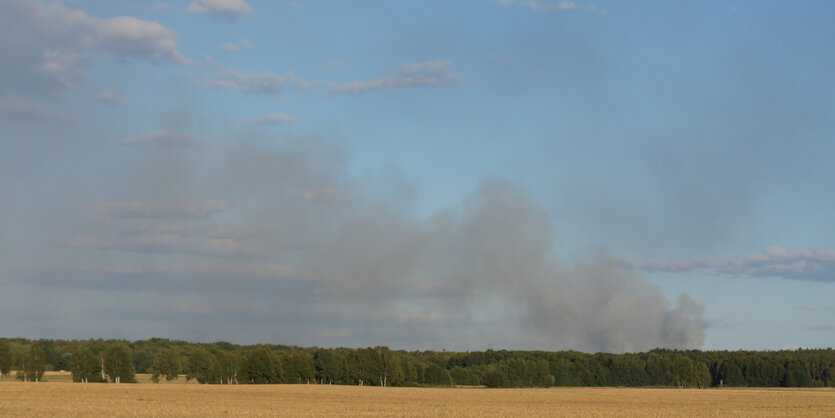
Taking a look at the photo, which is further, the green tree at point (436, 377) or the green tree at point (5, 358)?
the green tree at point (436, 377)

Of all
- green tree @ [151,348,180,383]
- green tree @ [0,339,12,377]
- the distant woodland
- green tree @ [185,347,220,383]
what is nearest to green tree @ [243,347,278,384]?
the distant woodland

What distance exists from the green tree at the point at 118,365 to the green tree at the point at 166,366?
1557cm

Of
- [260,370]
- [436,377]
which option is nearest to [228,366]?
[260,370]

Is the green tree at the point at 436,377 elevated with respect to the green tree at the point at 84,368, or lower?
lower

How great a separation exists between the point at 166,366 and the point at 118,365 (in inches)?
755

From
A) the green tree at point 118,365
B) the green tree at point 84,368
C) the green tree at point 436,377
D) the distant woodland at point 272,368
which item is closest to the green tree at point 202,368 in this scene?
the distant woodland at point 272,368

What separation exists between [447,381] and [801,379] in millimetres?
91275

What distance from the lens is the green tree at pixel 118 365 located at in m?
150

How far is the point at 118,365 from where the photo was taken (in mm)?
150875

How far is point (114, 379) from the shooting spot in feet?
492

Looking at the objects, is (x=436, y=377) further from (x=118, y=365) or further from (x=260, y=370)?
(x=118, y=365)

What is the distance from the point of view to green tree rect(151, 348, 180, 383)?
554 ft

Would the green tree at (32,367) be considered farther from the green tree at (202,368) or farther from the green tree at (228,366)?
the green tree at (228,366)

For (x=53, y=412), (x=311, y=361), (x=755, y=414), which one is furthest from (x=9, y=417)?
(x=311, y=361)
